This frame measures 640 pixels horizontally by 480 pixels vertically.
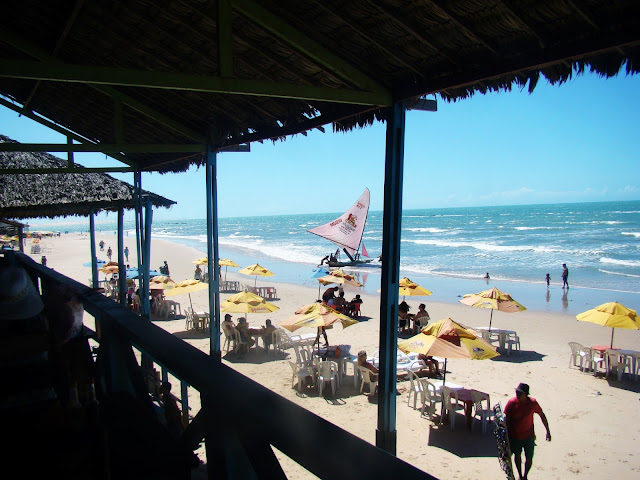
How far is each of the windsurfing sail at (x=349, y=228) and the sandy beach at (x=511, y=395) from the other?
358 inches

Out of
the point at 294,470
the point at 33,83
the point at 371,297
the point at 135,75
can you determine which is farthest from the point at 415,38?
the point at 371,297

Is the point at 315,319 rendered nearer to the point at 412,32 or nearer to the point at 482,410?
the point at 482,410

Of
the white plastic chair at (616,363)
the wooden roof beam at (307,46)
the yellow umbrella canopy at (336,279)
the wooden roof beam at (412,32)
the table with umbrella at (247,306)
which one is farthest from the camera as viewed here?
the yellow umbrella canopy at (336,279)

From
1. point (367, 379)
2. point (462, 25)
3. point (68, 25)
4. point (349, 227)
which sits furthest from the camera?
point (349, 227)

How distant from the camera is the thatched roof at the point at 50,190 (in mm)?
8633

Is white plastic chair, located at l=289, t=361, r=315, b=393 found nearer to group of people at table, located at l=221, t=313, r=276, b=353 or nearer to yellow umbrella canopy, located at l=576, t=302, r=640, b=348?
group of people at table, located at l=221, t=313, r=276, b=353

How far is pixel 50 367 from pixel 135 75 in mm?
1823

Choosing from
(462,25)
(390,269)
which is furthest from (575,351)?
(462,25)

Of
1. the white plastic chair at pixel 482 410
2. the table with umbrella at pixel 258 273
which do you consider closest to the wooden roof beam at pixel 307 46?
the white plastic chair at pixel 482 410

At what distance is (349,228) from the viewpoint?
22.2 metres

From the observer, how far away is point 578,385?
8.41m

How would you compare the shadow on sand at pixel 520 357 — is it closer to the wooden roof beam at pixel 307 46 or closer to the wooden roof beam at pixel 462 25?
the wooden roof beam at pixel 307 46

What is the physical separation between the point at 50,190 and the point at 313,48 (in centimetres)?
772

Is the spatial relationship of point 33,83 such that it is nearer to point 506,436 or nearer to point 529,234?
Answer: point 506,436
